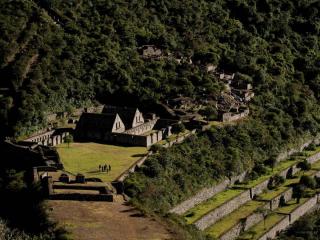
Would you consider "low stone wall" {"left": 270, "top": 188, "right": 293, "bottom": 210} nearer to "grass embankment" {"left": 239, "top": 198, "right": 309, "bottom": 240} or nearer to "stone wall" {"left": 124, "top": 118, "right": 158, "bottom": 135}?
"grass embankment" {"left": 239, "top": 198, "right": 309, "bottom": 240}

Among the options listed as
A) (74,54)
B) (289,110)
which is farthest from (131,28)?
(289,110)

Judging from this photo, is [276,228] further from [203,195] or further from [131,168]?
[131,168]

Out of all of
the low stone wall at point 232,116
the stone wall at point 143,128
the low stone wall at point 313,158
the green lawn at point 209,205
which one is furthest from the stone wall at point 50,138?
the low stone wall at point 313,158

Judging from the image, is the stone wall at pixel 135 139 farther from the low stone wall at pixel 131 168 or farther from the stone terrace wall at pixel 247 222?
the stone terrace wall at pixel 247 222

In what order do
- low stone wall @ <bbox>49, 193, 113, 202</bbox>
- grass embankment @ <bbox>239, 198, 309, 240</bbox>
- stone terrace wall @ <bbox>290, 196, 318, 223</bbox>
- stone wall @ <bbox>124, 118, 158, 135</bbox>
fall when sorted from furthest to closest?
stone wall @ <bbox>124, 118, 158, 135</bbox>, stone terrace wall @ <bbox>290, 196, 318, 223</bbox>, grass embankment @ <bbox>239, 198, 309, 240</bbox>, low stone wall @ <bbox>49, 193, 113, 202</bbox>

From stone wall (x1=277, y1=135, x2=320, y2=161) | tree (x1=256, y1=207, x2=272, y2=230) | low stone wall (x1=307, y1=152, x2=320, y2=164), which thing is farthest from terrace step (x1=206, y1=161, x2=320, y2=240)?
low stone wall (x1=307, y1=152, x2=320, y2=164)

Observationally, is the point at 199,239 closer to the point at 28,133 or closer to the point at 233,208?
the point at 233,208
